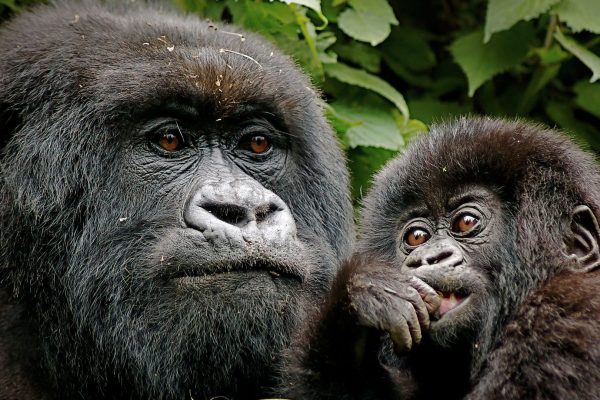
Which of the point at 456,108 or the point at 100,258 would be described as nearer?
the point at 100,258

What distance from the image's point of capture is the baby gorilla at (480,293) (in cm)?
328

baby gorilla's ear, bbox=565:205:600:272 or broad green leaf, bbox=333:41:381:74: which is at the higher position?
broad green leaf, bbox=333:41:381:74

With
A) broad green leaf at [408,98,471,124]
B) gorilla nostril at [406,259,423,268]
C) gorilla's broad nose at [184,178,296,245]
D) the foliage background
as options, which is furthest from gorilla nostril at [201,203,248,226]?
broad green leaf at [408,98,471,124]

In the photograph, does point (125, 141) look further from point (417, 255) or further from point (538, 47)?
point (538, 47)

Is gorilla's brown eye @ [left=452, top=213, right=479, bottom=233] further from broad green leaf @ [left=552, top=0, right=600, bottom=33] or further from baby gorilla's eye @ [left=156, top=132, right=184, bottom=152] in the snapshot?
broad green leaf @ [left=552, top=0, right=600, bottom=33]

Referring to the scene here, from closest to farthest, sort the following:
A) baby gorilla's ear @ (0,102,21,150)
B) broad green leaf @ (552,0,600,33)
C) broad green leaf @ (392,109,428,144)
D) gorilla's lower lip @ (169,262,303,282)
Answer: gorilla's lower lip @ (169,262,303,282), baby gorilla's ear @ (0,102,21,150), broad green leaf @ (552,0,600,33), broad green leaf @ (392,109,428,144)

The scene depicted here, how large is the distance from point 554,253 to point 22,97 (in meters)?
1.94

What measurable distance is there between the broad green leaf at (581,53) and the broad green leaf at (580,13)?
0.15m

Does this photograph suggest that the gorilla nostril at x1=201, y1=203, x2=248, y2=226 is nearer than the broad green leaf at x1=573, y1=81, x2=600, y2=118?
Yes

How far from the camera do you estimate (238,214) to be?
3.60 metres

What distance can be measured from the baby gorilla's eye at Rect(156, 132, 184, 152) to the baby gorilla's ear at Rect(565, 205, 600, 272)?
4.67 ft

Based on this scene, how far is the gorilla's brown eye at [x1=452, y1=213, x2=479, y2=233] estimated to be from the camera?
360cm

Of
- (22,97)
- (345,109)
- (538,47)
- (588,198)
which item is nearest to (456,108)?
(538,47)

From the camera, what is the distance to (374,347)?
11.4ft
